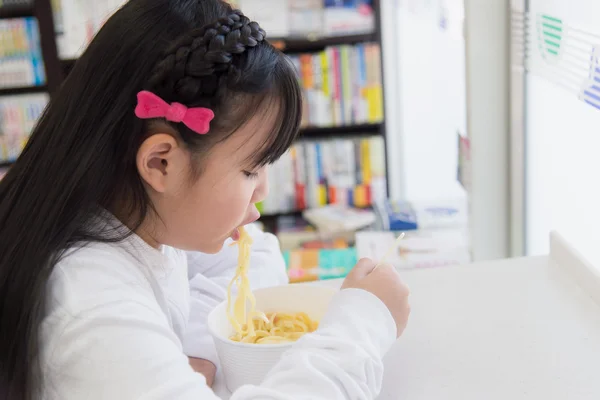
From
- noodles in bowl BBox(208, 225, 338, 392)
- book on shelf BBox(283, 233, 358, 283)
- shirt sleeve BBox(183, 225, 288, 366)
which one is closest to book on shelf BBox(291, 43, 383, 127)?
book on shelf BBox(283, 233, 358, 283)

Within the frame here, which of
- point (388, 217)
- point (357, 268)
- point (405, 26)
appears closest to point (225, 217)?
point (357, 268)

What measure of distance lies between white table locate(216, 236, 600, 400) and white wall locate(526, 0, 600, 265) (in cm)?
17

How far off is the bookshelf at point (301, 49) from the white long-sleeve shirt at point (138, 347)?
172cm

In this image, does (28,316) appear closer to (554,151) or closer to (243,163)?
(243,163)

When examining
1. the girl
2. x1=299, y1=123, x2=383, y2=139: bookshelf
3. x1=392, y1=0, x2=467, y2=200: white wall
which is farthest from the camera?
x1=299, y1=123, x2=383, y2=139: bookshelf

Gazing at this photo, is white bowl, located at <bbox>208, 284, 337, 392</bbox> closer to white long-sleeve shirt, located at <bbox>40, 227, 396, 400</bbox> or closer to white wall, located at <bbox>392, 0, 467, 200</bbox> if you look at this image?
white long-sleeve shirt, located at <bbox>40, 227, 396, 400</bbox>

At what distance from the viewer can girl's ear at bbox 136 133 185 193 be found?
0.82 meters

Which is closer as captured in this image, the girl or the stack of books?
the girl

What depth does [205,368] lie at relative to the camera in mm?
968

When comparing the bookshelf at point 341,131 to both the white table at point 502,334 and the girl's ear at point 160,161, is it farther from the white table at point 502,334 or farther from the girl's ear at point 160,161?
the girl's ear at point 160,161

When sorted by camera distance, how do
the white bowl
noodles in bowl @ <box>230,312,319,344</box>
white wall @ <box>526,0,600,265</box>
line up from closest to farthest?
the white bowl → noodles in bowl @ <box>230,312,319,344</box> → white wall @ <box>526,0,600,265</box>

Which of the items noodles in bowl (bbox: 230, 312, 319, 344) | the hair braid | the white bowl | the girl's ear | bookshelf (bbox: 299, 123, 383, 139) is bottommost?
bookshelf (bbox: 299, 123, 383, 139)

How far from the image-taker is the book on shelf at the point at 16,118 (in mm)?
2697

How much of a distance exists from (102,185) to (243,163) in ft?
0.52
